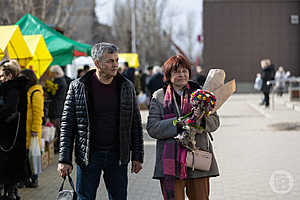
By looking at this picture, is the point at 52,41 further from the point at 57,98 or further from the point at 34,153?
the point at 34,153

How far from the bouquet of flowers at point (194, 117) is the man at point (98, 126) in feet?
Result: 1.66

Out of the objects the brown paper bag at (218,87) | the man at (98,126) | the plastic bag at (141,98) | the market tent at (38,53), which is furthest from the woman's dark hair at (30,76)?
the plastic bag at (141,98)

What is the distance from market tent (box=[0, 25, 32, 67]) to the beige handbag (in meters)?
3.65

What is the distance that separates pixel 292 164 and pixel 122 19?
49.8 meters

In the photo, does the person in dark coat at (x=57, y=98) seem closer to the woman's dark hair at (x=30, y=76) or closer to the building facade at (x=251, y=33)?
the woman's dark hair at (x=30, y=76)

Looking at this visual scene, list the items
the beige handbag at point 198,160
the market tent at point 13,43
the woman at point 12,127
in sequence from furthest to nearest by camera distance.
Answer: the market tent at point 13,43, the woman at point 12,127, the beige handbag at point 198,160

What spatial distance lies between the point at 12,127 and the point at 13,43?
5.85 feet

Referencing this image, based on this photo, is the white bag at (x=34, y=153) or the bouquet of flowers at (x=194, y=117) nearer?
the bouquet of flowers at (x=194, y=117)

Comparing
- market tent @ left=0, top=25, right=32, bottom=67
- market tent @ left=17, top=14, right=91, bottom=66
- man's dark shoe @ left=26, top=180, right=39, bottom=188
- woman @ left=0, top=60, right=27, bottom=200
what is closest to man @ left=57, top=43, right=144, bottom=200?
woman @ left=0, top=60, right=27, bottom=200

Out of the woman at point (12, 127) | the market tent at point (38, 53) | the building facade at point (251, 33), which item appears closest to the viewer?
the woman at point (12, 127)

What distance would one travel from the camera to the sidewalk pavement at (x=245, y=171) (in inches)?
239

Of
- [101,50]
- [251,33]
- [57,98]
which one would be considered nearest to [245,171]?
[57,98]

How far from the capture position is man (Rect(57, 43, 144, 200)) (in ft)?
12.1

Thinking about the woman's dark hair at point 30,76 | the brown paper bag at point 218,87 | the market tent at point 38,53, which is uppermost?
the market tent at point 38,53
